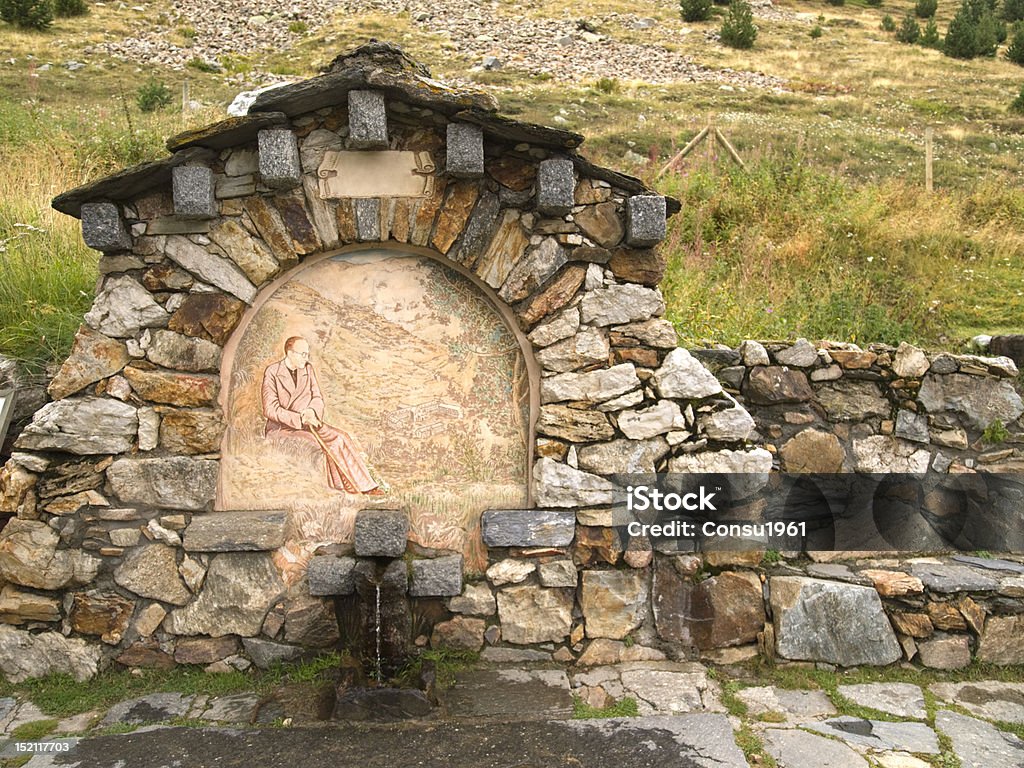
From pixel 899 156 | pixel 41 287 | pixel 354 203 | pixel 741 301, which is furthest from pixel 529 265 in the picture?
pixel 899 156

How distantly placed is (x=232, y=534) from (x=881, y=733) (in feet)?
11.1

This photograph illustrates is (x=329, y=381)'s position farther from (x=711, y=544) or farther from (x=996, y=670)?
(x=996, y=670)

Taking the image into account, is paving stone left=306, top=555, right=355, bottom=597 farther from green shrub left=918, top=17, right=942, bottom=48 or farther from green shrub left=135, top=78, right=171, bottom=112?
green shrub left=918, top=17, right=942, bottom=48

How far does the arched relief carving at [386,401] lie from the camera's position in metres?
4.09

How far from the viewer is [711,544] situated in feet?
13.6

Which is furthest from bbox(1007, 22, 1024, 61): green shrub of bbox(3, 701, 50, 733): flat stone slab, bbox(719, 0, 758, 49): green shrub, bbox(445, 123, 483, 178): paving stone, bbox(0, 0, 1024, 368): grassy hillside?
bbox(3, 701, 50, 733): flat stone slab

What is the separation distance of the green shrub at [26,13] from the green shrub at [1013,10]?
36.6 meters

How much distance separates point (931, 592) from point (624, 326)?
2.30 metres

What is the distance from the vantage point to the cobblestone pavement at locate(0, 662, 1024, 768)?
10.7 feet

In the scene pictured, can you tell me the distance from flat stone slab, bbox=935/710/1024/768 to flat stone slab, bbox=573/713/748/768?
3.30ft

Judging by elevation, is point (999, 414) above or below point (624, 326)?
below

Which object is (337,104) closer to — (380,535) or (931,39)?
(380,535)

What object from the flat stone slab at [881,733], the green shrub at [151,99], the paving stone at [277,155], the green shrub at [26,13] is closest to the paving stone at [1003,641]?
the flat stone slab at [881,733]

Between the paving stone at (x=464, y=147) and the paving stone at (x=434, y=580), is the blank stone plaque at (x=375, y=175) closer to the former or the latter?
the paving stone at (x=464, y=147)
